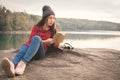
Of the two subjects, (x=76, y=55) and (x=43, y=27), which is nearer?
(x=43, y=27)

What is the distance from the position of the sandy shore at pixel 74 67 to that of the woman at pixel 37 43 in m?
0.15

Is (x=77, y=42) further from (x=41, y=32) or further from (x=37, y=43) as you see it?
(x=37, y=43)

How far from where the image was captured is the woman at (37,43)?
15.4ft

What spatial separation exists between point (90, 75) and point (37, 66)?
3.53ft

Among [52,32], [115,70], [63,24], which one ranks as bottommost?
[63,24]

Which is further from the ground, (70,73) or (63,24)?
(70,73)

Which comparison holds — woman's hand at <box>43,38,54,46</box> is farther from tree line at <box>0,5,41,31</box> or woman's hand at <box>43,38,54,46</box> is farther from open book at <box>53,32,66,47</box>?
tree line at <box>0,5,41,31</box>

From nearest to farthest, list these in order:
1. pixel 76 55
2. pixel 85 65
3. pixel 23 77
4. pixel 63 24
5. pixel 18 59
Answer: pixel 23 77, pixel 18 59, pixel 85 65, pixel 76 55, pixel 63 24

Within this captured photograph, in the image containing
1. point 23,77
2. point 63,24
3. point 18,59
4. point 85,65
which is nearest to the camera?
point 23,77

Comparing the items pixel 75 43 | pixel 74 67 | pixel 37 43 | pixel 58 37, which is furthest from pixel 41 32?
pixel 75 43

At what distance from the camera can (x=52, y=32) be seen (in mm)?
5535

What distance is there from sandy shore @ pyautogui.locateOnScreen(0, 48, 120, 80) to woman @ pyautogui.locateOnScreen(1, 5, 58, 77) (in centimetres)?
15

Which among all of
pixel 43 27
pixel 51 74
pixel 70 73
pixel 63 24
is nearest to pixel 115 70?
pixel 70 73

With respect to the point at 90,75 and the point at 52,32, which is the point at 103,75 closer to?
the point at 90,75
